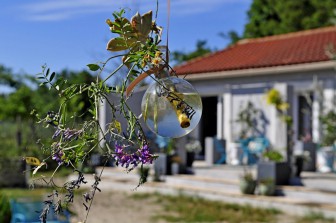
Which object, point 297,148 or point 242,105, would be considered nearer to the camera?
point 297,148

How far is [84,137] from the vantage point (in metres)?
1.56

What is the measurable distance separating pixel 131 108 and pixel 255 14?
2567 centimetres

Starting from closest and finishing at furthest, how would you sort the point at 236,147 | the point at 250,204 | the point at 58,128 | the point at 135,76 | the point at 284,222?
1. the point at 58,128
2. the point at 135,76
3. the point at 284,222
4. the point at 250,204
5. the point at 236,147

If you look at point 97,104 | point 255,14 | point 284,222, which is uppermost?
point 255,14

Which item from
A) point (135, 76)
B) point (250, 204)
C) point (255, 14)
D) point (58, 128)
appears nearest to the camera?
point (58, 128)

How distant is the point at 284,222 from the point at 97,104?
817cm

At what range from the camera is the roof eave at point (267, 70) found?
13.0 m

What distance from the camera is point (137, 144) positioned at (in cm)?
157

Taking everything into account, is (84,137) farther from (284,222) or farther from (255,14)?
(255,14)

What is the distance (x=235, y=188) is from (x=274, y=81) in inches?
148

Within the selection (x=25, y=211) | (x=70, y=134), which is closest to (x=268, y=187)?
(x=25, y=211)

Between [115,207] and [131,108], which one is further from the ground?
[131,108]

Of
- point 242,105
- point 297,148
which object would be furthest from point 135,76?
point 242,105

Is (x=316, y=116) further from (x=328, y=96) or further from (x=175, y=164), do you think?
(x=175, y=164)
